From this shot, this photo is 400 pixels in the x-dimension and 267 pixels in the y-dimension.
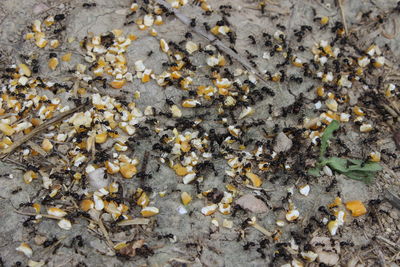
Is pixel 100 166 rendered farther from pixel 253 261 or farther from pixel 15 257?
→ pixel 253 261

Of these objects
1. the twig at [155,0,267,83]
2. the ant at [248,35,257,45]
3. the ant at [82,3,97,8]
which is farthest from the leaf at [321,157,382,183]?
the ant at [82,3,97,8]

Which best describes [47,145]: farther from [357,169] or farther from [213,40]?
[357,169]

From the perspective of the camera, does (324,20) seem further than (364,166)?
Yes

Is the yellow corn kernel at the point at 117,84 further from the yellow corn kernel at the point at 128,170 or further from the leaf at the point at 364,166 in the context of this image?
the leaf at the point at 364,166

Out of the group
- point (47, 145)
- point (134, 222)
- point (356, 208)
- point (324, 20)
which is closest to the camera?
point (134, 222)

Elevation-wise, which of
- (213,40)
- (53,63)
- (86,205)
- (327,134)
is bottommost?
(86,205)

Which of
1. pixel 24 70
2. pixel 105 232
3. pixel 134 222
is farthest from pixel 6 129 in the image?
pixel 134 222

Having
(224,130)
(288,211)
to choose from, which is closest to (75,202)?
(224,130)
